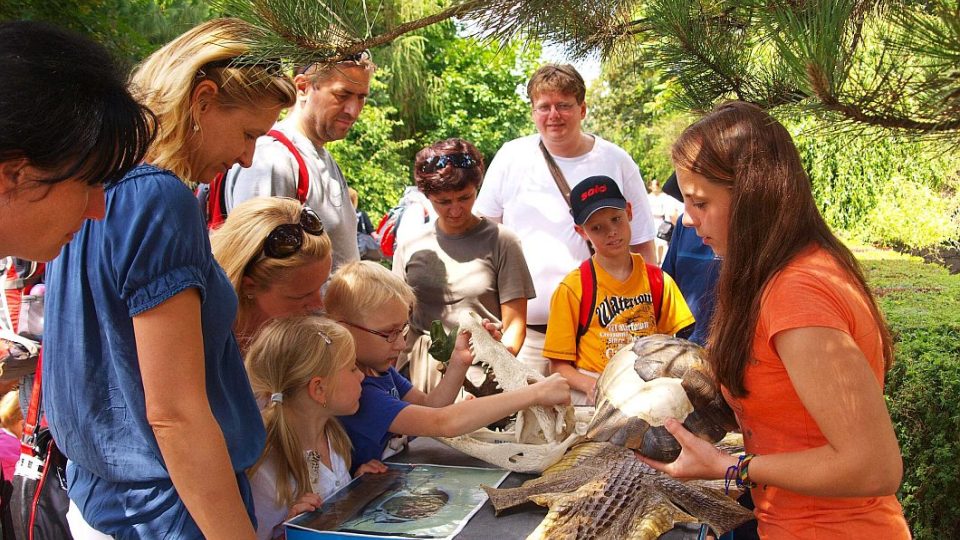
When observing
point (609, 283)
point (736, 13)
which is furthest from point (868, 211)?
point (736, 13)

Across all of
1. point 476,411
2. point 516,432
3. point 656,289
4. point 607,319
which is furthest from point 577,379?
point 476,411

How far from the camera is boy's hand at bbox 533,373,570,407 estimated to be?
8.68 feet

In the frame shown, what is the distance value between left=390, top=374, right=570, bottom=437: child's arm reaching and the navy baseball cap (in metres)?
1.20

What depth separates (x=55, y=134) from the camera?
53.0 inches

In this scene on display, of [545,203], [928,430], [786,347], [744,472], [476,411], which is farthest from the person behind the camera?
[545,203]

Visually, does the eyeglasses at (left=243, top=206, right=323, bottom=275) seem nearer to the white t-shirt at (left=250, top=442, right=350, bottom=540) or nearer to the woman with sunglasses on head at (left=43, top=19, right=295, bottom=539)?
the white t-shirt at (left=250, top=442, right=350, bottom=540)

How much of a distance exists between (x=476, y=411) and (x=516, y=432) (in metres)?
0.24

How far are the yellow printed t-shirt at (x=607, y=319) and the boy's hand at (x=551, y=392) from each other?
0.86m

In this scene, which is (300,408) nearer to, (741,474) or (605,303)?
(741,474)

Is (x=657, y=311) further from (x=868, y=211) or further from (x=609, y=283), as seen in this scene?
(x=868, y=211)

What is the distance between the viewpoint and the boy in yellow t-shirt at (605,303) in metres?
3.55

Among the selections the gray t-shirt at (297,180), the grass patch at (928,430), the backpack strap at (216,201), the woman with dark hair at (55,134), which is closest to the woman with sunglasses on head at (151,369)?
the woman with dark hair at (55,134)

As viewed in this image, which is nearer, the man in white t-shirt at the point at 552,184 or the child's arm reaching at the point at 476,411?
the child's arm reaching at the point at 476,411

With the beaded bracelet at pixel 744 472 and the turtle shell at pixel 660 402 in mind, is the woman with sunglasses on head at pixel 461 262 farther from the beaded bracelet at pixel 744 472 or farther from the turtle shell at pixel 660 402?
the beaded bracelet at pixel 744 472
